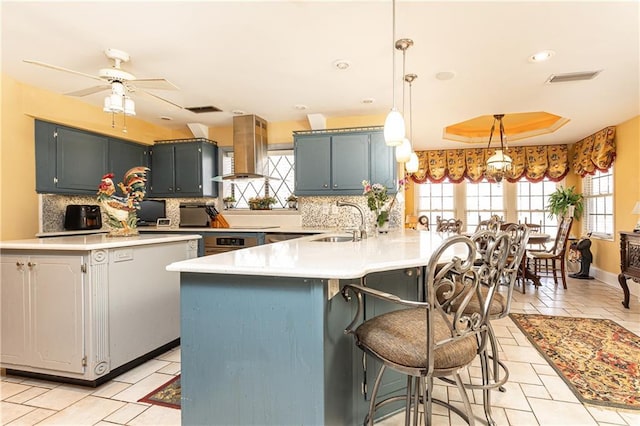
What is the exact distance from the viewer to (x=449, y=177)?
713 centimetres

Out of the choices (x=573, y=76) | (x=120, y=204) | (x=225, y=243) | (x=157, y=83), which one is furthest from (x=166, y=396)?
(x=573, y=76)

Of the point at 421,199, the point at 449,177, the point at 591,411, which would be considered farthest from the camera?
the point at 421,199

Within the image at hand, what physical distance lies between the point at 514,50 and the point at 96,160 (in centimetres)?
480

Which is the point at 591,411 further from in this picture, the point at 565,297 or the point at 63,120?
the point at 63,120

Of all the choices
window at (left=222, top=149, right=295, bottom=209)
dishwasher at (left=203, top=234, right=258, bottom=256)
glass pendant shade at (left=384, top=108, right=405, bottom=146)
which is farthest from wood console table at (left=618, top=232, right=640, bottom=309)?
dishwasher at (left=203, top=234, right=258, bottom=256)

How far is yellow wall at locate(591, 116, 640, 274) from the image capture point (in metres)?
4.69

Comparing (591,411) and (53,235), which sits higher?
(53,235)

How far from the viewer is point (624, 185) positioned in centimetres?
496

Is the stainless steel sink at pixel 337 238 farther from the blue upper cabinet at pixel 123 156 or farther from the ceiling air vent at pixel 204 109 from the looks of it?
the blue upper cabinet at pixel 123 156

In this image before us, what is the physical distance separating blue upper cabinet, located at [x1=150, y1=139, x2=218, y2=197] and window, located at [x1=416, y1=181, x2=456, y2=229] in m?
4.62

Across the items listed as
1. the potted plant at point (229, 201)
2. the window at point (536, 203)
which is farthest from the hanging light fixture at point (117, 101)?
the window at point (536, 203)

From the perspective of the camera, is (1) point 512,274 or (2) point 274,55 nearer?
(1) point 512,274

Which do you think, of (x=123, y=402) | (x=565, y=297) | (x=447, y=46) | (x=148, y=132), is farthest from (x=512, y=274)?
(x=148, y=132)

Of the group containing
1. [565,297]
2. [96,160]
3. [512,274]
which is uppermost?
[96,160]
